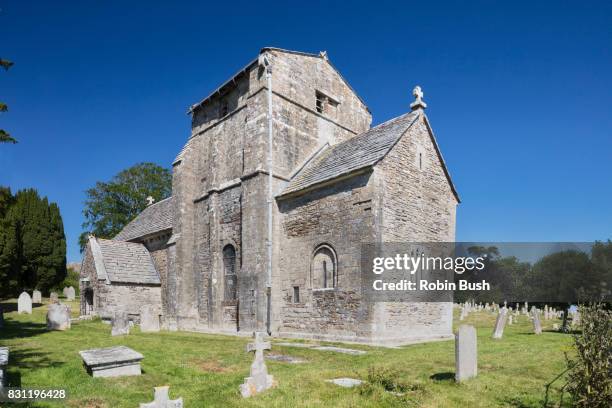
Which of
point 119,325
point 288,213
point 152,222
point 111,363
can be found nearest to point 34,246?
point 152,222

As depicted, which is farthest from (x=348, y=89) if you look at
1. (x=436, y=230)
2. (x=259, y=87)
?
(x=436, y=230)

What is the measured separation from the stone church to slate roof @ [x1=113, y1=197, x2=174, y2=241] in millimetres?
890

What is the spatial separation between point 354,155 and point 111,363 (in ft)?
41.2

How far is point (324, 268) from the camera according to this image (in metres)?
17.0

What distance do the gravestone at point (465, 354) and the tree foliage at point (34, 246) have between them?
103 ft

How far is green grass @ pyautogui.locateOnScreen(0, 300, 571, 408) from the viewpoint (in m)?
7.04

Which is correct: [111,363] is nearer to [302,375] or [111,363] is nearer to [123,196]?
[302,375]

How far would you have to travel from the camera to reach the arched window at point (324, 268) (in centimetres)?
1653

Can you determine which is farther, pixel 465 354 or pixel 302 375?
pixel 302 375

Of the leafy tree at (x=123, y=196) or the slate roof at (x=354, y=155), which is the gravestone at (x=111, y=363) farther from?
the leafy tree at (x=123, y=196)

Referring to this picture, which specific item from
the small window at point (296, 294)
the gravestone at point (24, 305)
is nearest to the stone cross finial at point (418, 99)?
the small window at point (296, 294)

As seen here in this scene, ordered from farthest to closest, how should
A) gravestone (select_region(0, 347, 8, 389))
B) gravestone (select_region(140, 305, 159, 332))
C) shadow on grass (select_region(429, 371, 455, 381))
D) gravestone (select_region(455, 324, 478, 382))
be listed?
1. gravestone (select_region(140, 305, 159, 332))
2. shadow on grass (select_region(429, 371, 455, 381))
3. gravestone (select_region(455, 324, 478, 382))
4. gravestone (select_region(0, 347, 8, 389))

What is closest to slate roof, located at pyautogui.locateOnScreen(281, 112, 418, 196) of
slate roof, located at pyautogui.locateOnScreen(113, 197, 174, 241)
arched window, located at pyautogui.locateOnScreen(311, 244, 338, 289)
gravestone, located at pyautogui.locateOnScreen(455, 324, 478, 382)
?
arched window, located at pyautogui.locateOnScreen(311, 244, 338, 289)

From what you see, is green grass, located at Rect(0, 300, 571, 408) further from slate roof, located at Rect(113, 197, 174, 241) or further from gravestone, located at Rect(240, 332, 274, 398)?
slate roof, located at Rect(113, 197, 174, 241)
